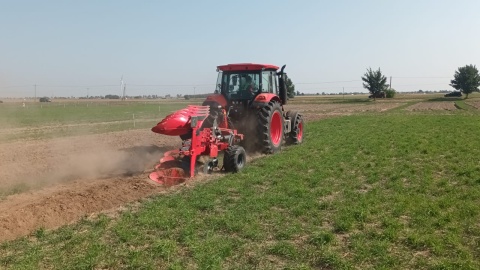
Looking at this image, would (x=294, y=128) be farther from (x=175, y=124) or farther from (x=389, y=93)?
(x=389, y=93)

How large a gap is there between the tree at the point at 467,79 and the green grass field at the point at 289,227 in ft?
237

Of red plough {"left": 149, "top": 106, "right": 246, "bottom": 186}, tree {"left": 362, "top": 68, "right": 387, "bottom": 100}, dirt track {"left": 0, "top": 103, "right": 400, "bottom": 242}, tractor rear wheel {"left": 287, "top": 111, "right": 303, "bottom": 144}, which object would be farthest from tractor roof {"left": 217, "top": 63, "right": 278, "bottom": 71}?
tree {"left": 362, "top": 68, "right": 387, "bottom": 100}

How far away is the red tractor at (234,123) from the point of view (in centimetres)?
975

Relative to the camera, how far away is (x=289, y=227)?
632 centimetres

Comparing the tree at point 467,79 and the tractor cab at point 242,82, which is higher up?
the tree at point 467,79

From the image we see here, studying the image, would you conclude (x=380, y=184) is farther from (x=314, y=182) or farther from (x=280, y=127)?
(x=280, y=127)

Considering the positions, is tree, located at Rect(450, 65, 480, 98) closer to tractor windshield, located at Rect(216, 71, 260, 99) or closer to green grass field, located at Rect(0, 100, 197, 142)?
green grass field, located at Rect(0, 100, 197, 142)

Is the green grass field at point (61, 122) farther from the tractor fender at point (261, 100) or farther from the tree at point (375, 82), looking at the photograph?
the tree at point (375, 82)

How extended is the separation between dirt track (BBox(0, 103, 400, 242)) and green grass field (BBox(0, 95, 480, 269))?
616 mm

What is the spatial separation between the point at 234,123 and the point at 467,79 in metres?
73.3

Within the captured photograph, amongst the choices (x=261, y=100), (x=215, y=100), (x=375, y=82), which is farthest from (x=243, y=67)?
(x=375, y=82)

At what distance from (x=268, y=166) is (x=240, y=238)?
521 centimetres

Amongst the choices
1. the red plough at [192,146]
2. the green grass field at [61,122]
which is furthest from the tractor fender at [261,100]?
the green grass field at [61,122]

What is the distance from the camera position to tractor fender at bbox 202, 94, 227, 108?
11.9 m
